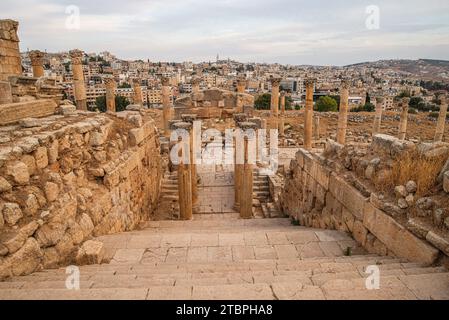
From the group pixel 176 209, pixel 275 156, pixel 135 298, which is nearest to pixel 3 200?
pixel 135 298

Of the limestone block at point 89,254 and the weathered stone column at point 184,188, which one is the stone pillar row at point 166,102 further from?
the limestone block at point 89,254

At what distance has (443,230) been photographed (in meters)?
3.81

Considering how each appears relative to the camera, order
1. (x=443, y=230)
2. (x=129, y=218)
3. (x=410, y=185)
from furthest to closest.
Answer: (x=129, y=218) < (x=410, y=185) < (x=443, y=230)

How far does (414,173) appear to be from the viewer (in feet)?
15.8

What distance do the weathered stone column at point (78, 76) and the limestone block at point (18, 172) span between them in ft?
38.6

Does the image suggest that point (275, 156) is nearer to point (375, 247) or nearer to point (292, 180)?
point (292, 180)

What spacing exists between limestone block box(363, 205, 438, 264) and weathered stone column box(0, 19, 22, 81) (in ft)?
42.4

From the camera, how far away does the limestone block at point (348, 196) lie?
5.54 m

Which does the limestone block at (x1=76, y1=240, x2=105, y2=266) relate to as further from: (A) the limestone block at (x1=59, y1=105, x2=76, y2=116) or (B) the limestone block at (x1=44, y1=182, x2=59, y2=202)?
(A) the limestone block at (x1=59, y1=105, x2=76, y2=116)

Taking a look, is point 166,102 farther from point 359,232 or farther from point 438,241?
point 438,241

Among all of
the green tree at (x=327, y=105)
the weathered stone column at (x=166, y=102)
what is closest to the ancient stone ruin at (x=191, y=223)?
the weathered stone column at (x=166, y=102)

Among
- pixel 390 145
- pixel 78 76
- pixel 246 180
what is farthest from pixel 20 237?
pixel 78 76

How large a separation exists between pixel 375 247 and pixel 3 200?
18.6ft

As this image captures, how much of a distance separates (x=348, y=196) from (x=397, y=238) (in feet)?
5.68
